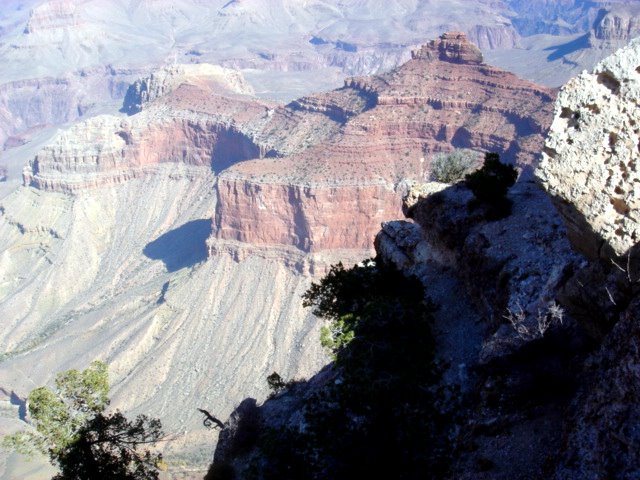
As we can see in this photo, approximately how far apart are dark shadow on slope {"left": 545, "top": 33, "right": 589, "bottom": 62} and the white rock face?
186 meters

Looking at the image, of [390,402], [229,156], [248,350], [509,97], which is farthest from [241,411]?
[229,156]

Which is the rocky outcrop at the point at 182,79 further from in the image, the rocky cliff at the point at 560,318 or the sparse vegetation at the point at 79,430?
the rocky cliff at the point at 560,318

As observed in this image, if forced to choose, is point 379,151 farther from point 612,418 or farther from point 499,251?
point 612,418

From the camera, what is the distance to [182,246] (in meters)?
79.7

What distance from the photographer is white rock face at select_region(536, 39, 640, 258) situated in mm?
8445

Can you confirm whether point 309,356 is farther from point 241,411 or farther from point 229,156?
point 229,156

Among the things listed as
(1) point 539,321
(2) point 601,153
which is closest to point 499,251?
(1) point 539,321

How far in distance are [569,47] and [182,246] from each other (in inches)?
6115

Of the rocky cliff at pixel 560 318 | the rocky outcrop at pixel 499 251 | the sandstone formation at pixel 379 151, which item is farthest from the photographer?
the sandstone formation at pixel 379 151

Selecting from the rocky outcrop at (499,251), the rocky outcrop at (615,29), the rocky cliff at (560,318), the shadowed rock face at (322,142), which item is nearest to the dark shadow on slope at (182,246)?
the shadowed rock face at (322,142)

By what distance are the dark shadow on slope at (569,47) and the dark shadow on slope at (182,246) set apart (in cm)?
13894

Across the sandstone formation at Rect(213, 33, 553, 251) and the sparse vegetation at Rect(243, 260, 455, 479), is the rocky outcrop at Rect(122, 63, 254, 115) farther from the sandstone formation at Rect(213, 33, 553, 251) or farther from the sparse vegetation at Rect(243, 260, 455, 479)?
the sparse vegetation at Rect(243, 260, 455, 479)

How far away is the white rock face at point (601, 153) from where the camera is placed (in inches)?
332

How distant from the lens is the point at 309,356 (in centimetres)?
5116
